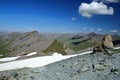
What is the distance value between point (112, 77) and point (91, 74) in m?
2.51

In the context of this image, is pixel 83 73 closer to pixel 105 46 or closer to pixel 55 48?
pixel 105 46

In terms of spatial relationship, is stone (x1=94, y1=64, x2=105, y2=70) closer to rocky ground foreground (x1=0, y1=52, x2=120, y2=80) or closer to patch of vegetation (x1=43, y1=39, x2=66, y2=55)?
rocky ground foreground (x1=0, y1=52, x2=120, y2=80)

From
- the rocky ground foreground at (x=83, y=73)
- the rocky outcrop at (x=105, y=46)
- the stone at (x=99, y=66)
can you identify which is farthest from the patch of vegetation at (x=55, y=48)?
the stone at (x=99, y=66)

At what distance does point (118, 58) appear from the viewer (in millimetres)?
24188

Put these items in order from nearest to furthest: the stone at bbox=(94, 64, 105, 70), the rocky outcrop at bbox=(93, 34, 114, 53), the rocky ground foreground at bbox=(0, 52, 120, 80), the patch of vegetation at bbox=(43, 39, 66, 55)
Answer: the rocky ground foreground at bbox=(0, 52, 120, 80) < the stone at bbox=(94, 64, 105, 70) < the rocky outcrop at bbox=(93, 34, 114, 53) < the patch of vegetation at bbox=(43, 39, 66, 55)

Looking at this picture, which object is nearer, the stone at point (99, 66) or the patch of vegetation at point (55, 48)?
the stone at point (99, 66)

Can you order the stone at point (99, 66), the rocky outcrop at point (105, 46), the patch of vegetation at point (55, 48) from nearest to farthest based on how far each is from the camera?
1. the stone at point (99, 66)
2. the rocky outcrop at point (105, 46)
3. the patch of vegetation at point (55, 48)

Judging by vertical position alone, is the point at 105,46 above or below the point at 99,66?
above

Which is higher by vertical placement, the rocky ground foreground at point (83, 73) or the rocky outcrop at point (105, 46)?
the rocky outcrop at point (105, 46)

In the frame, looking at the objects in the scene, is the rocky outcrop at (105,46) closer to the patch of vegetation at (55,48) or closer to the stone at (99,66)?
the stone at (99,66)

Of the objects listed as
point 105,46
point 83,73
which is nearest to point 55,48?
point 105,46

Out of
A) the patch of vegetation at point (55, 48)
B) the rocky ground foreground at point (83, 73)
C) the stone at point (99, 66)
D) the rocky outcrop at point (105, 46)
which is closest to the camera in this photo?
the rocky ground foreground at point (83, 73)

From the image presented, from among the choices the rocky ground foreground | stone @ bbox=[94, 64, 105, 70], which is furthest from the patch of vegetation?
stone @ bbox=[94, 64, 105, 70]

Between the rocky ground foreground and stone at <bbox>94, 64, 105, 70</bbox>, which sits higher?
stone at <bbox>94, 64, 105, 70</bbox>
